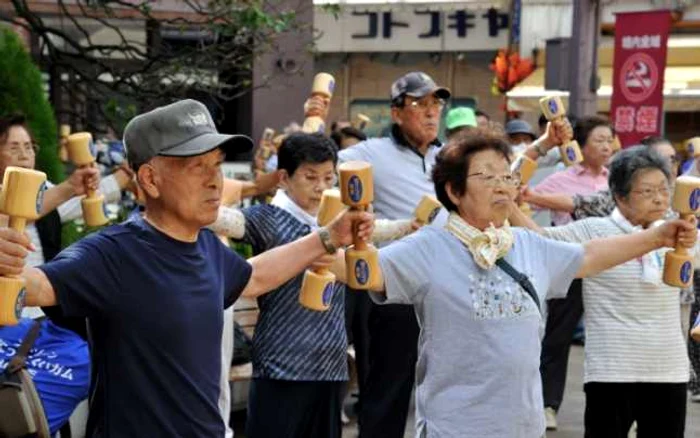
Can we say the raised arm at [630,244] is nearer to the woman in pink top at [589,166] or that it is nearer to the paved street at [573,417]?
the paved street at [573,417]

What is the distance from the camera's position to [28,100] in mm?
8242

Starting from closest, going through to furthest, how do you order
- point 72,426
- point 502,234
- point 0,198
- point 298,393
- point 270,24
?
point 0,198 → point 502,234 → point 298,393 → point 72,426 → point 270,24

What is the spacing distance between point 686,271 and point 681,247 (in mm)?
131

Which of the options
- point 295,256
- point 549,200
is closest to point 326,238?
point 295,256

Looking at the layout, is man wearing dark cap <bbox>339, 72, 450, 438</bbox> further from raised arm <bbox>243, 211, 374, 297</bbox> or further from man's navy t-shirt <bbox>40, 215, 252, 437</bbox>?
man's navy t-shirt <bbox>40, 215, 252, 437</bbox>

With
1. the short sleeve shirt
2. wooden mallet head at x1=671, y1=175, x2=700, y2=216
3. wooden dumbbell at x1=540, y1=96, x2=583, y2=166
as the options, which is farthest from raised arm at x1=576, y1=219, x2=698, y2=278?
wooden dumbbell at x1=540, y1=96, x2=583, y2=166

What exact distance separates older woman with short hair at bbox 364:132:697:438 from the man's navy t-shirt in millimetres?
876

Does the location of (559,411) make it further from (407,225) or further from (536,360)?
(536,360)

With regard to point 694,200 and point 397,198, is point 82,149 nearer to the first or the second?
point 397,198

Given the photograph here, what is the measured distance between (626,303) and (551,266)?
1335 millimetres

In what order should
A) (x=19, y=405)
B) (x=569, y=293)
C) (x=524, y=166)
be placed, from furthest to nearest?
(x=569, y=293), (x=524, y=166), (x=19, y=405)

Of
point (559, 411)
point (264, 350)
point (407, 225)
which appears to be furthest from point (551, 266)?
point (559, 411)

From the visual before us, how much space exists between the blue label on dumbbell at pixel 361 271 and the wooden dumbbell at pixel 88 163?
1.60m

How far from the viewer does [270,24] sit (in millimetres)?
9094
